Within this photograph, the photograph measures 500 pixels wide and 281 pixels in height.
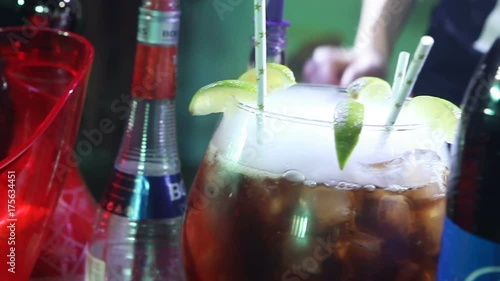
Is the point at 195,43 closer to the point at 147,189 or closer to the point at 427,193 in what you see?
the point at 147,189

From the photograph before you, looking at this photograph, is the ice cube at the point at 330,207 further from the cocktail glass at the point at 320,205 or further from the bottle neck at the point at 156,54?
the bottle neck at the point at 156,54

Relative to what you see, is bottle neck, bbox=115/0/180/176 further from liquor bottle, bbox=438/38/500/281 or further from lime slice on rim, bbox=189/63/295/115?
liquor bottle, bbox=438/38/500/281

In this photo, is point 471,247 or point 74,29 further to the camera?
point 74,29

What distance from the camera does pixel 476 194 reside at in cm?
39

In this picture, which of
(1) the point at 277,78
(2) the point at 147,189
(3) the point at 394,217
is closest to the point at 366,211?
(3) the point at 394,217

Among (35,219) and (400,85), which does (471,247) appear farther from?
(35,219)

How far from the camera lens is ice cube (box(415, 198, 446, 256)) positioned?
44 cm

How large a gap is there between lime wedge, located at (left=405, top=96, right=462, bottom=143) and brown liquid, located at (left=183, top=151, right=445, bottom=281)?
0.13ft

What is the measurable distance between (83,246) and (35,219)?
0.40ft

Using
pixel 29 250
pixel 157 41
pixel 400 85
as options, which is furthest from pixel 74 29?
pixel 400 85

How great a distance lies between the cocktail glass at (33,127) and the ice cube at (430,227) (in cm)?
27

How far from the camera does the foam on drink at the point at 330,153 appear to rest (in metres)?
0.43

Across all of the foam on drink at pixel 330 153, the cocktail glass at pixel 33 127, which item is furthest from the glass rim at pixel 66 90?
the foam on drink at pixel 330 153

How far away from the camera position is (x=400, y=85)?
1.51 ft
